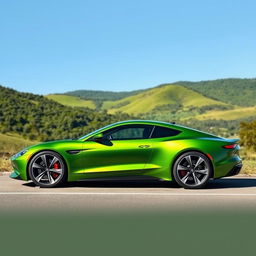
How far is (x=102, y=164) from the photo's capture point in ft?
31.7

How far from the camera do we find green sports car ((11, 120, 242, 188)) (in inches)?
379

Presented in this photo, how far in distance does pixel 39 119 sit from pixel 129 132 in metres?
86.7

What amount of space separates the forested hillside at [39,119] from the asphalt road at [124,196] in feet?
217

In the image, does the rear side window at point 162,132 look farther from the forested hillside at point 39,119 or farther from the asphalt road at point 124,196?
the forested hillside at point 39,119

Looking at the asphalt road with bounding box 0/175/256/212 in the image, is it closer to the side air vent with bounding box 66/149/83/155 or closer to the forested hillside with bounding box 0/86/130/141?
the side air vent with bounding box 66/149/83/155

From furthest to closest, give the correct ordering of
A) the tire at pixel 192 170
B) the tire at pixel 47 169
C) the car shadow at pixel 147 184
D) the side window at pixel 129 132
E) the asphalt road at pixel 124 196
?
the car shadow at pixel 147 184, the side window at pixel 129 132, the tire at pixel 47 169, the tire at pixel 192 170, the asphalt road at pixel 124 196

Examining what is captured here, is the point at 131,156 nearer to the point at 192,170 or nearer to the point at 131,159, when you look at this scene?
the point at 131,159

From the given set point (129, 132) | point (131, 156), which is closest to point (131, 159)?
point (131, 156)

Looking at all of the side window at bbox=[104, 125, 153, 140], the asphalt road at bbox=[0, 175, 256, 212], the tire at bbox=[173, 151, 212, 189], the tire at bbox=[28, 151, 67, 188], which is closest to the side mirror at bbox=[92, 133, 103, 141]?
the side window at bbox=[104, 125, 153, 140]

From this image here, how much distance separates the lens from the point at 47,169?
9.73 metres

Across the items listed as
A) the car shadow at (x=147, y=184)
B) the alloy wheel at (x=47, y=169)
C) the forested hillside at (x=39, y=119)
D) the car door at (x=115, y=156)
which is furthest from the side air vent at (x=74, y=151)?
the forested hillside at (x=39, y=119)

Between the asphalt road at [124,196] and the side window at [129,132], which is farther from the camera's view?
the side window at [129,132]

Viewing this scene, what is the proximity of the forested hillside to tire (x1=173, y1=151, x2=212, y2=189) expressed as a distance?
6679cm

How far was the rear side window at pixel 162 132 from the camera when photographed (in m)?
9.92
